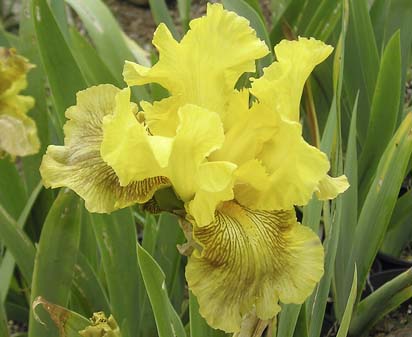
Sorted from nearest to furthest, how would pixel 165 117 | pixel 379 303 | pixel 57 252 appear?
1. pixel 165 117
2. pixel 57 252
3. pixel 379 303

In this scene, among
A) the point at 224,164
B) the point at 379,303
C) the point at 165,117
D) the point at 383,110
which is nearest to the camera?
the point at 224,164

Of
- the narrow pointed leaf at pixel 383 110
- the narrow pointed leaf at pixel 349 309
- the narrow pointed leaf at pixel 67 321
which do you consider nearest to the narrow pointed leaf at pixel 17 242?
the narrow pointed leaf at pixel 67 321

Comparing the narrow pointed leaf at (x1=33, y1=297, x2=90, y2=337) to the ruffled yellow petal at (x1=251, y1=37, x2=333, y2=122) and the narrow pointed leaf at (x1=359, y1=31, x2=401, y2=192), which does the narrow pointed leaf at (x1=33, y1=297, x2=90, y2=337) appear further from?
the narrow pointed leaf at (x1=359, y1=31, x2=401, y2=192)

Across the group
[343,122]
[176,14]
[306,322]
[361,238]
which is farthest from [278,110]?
[176,14]

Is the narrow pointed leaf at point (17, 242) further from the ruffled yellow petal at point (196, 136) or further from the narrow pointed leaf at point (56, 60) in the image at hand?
the ruffled yellow petal at point (196, 136)

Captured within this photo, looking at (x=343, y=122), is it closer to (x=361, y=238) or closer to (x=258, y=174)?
(x=361, y=238)

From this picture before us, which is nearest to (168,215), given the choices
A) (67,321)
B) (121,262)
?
(121,262)

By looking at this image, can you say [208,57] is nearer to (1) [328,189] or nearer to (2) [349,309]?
(1) [328,189]

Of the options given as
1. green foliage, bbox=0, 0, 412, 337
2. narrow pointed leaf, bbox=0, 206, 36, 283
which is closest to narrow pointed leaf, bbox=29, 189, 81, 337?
green foliage, bbox=0, 0, 412, 337
